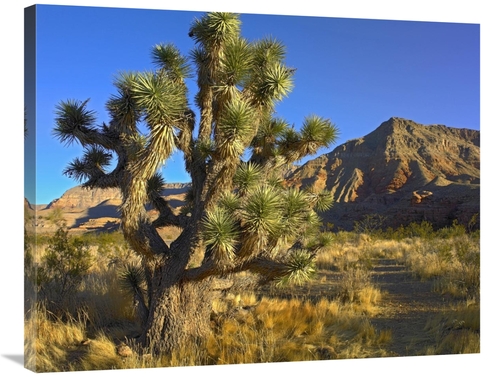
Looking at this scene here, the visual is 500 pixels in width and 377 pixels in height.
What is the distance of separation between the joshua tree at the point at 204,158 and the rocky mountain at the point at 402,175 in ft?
80.4

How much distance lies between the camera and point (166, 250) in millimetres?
8289

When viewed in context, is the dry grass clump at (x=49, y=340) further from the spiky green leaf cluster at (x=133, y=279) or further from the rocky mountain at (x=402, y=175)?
the rocky mountain at (x=402, y=175)

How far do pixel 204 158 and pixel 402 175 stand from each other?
3796cm

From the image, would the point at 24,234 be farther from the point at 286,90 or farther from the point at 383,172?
the point at 383,172

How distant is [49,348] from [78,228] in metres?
26.7

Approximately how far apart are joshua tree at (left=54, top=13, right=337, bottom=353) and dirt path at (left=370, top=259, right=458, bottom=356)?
7.46 feet

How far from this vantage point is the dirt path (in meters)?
9.36

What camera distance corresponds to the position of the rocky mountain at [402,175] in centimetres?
3528

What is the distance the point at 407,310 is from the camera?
11203 mm

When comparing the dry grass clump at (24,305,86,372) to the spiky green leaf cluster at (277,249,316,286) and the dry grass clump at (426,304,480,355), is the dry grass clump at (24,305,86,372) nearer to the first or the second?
the spiky green leaf cluster at (277,249,316,286)

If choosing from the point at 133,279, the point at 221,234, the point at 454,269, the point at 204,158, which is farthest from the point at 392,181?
the point at 221,234

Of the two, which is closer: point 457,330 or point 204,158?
point 204,158

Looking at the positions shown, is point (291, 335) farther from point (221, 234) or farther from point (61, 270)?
point (61, 270)

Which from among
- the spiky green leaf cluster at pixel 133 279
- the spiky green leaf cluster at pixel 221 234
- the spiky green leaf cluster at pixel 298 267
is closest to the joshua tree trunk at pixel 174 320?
the spiky green leaf cluster at pixel 133 279
